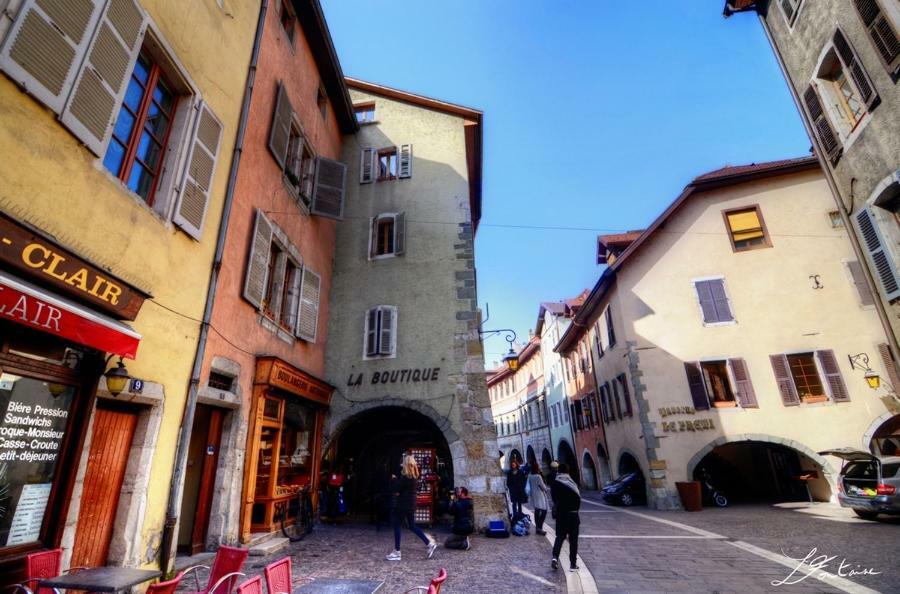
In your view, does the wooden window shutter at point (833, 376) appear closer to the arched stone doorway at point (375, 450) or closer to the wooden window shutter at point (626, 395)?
the wooden window shutter at point (626, 395)

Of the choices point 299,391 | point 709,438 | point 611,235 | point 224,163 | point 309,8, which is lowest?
point 709,438

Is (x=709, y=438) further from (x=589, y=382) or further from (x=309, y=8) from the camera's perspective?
(x=309, y=8)

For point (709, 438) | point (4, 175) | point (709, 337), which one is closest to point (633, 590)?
point (4, 175)

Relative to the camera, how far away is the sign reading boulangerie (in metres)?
3.61

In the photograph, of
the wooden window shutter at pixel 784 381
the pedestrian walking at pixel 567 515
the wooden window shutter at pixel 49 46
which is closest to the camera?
the wooden window shutter at pixel 49 46

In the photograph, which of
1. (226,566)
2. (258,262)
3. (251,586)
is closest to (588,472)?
(258,262)

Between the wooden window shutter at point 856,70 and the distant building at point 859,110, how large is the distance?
15 mm

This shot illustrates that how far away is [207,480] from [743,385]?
15108 mm

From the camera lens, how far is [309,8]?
A: 11117 millimetres

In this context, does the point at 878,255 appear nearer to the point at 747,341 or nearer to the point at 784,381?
the point at 747,341

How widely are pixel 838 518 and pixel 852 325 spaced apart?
6629 mm

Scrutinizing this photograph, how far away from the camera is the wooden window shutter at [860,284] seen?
14.1 meters

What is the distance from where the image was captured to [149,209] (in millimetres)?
5324

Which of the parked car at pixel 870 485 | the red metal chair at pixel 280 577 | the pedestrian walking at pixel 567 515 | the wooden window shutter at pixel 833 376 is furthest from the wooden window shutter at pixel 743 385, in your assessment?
the red metal chair at pixel 280 577
